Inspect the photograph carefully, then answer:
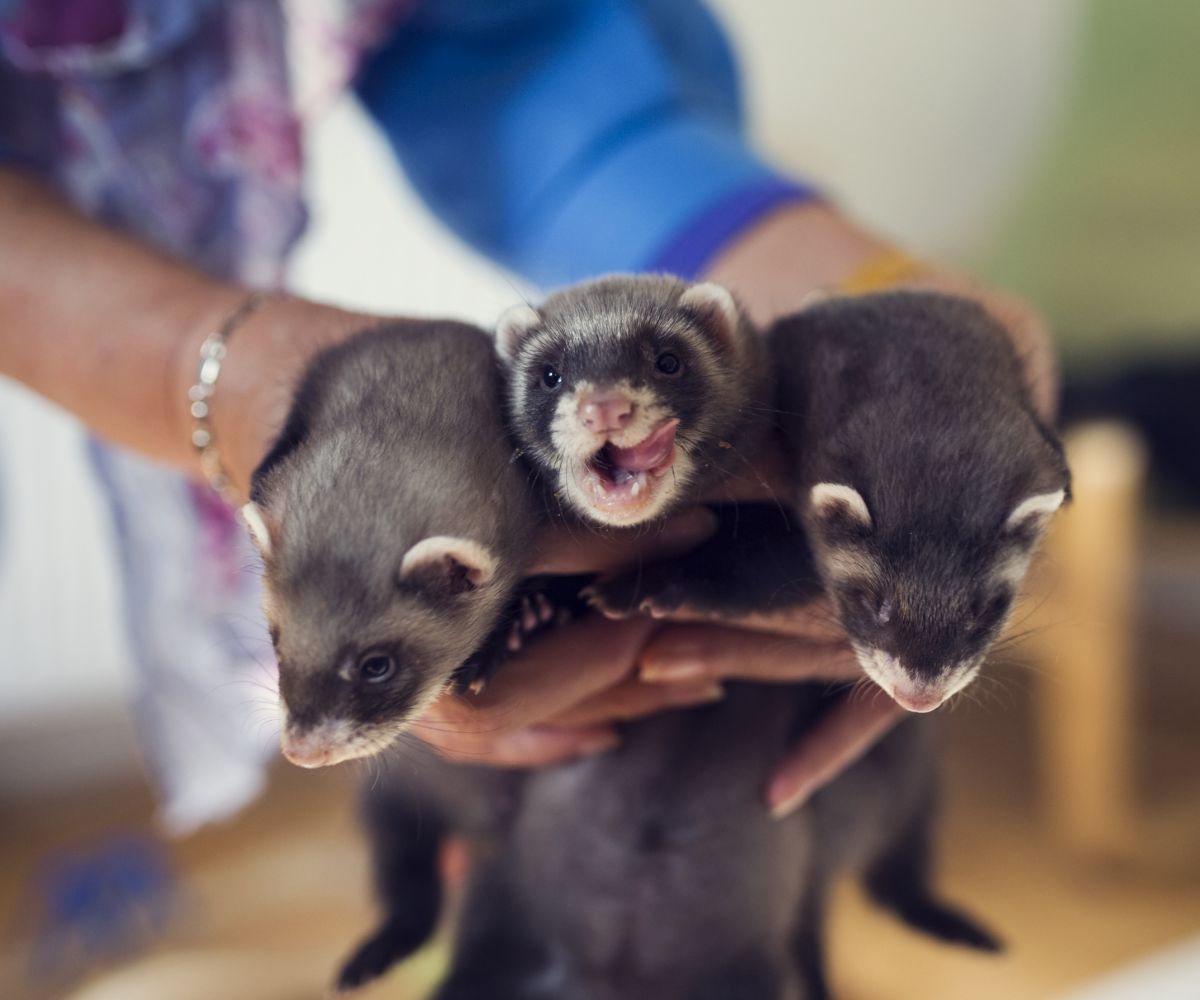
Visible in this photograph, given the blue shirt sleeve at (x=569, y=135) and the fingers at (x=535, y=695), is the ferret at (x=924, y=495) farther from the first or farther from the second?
the blue shirt sleeve at (x=569, y=135)

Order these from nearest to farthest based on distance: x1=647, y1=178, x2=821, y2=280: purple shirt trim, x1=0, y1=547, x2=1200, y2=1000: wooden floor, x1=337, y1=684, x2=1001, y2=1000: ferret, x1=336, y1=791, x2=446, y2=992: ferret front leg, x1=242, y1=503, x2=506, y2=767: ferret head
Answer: x1=242, y1=503, x2=506, y2=767: ferret head
x1=337, y1=684, x2=1001, y2=1000: ferret
x1=336, y1=791, x2=446, y2=992: ferret front leg
x1=647, y1=178, x2=821, y2=280: purple shirt trim
x1=0, y1=547, x2=1200, y2=1000: wooden floor

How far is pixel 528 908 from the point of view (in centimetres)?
121

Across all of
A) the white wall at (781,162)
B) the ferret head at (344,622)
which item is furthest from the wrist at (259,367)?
the white wall at (781,162)

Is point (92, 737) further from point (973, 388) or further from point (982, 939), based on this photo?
point (973, 388)

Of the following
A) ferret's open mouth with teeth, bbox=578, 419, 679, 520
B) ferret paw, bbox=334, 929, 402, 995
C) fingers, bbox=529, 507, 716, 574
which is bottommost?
ferret paw, bbox=334, 929, 402, 995

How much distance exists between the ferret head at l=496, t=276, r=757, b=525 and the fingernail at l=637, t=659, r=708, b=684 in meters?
0.16

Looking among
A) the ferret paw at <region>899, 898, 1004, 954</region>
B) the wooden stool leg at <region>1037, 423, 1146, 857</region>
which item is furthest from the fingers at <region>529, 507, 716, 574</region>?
the wooden stool leg at <region>1037, 423, 1146, 857</region>

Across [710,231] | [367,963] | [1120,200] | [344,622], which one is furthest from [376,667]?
[1120,200]

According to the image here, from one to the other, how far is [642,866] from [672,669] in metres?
0.21

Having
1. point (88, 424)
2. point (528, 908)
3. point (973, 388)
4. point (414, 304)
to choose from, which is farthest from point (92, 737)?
point (973, 388)

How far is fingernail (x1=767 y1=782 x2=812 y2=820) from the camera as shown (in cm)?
114

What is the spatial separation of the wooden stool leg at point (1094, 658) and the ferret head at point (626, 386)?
1.65 meters

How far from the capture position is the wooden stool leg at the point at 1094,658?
2.54 m

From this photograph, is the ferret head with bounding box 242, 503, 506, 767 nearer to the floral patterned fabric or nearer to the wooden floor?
the floral patterned fabric
